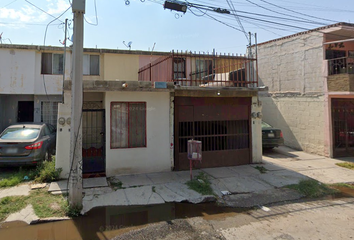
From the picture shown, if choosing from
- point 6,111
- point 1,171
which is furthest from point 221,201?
point 6,111

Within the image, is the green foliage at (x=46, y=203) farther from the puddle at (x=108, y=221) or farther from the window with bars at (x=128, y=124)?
the window with bars at (x=128, y=124)

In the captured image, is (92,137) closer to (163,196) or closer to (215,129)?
(163,196)

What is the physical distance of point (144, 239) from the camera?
4.07 meters

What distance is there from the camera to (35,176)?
22.3 feet

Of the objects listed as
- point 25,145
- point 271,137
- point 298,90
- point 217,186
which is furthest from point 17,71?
point 298,90

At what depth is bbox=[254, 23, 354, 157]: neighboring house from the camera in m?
10.9

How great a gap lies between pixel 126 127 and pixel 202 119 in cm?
267

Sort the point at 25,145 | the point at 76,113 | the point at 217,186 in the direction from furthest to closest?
1. the point at 25,145
2. the point at 217,186
3. the point at 76,113

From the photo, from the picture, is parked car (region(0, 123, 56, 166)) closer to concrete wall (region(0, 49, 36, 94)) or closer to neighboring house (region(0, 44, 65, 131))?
neighboring house (region(0, 44, 65, 131))

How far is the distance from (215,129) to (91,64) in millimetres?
8247

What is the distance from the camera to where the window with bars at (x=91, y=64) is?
42.5ft

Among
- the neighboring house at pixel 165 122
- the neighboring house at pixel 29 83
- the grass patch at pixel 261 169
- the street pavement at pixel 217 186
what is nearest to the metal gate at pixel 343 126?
the street pavement at pixel 217 186

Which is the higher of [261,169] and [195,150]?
[195,150]

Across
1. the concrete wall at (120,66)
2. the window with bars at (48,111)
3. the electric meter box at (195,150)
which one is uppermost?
the concrete wall at (120,66)
